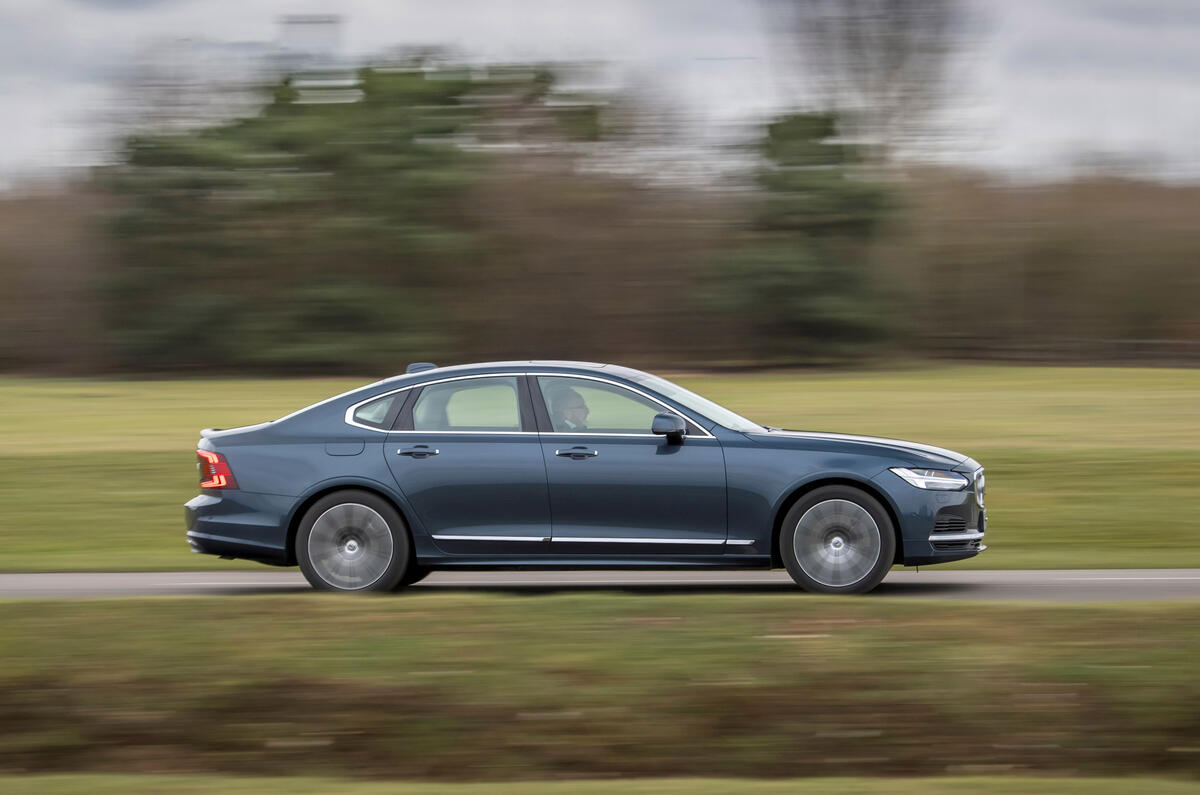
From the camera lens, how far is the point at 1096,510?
1448 centimetres

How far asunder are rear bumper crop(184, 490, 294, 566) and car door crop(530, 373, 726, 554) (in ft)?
5.83

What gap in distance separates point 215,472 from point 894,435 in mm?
13050

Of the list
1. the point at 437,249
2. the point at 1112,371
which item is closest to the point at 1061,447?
the point at 1112,371

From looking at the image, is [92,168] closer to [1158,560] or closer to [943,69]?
[943,69]

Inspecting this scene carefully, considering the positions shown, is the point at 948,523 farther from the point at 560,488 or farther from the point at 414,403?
the point at 414,403

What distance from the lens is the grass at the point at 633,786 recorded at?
19.8ft

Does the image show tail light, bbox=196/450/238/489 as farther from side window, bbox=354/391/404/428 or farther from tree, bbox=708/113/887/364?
tree, bbox=708/113/887/364

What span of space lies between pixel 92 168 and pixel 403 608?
1313 inches

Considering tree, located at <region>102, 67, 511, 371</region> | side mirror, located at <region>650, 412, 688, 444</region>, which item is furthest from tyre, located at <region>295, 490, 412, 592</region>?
tree, located at <region>102, 67, 511, 371</region>

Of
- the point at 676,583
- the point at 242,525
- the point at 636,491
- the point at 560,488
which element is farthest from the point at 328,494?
the point at 676,583

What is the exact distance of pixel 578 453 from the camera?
954 cm

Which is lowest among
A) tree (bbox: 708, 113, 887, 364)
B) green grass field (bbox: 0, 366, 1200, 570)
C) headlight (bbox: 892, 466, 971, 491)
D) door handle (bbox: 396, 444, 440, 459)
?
green grass field (bbox: 0, 366, 1200, 570)

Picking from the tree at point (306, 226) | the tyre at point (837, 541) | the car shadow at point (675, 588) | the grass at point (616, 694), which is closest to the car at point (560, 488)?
the tyre at point (837, 541)

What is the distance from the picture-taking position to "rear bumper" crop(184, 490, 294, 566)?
9.68 metres
